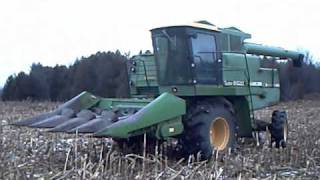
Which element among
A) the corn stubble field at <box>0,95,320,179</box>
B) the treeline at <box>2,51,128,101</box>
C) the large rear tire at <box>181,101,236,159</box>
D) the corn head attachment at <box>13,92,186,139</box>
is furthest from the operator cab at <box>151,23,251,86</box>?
the treeline at <box>2,51,128,101</box>

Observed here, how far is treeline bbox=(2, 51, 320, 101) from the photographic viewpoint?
37844mm

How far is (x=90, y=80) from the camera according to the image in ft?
129

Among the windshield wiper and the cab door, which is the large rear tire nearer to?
the cab door

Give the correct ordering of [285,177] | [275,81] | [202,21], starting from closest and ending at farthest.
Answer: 1. [285,177]
2. [202,21]
3. [275,81]

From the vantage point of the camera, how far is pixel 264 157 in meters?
7.56

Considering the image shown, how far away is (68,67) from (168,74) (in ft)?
113

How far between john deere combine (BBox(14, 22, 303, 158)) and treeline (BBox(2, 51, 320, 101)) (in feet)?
85.4

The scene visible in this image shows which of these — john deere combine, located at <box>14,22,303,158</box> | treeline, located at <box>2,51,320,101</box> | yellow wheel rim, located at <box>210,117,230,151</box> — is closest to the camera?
john deere combine, located at <box>14,22,303,158</box>

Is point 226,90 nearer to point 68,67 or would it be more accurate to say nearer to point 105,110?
point 105,110

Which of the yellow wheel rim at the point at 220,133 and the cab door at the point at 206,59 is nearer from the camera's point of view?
the yellow wheel rim at the point at 220,133

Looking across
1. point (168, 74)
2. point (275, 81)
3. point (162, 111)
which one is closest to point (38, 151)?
point (162, 111)

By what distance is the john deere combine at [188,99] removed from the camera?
7.23m

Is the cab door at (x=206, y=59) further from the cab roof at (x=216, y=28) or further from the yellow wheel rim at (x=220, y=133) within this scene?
the yellow wheel rim at (x=220, y=133)

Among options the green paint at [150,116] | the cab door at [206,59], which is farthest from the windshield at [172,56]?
the green paint at [150,116]
